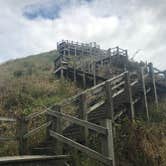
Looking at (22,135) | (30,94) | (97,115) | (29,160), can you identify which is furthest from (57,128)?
(30,94)

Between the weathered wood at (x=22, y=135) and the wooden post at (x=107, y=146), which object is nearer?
the wooden post at (x=107, y=146)

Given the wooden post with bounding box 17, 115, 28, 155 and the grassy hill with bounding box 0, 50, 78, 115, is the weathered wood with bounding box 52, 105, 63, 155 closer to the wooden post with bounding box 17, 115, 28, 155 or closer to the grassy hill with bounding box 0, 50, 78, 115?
the wooden post with bounding box 17, 115, 28, 155

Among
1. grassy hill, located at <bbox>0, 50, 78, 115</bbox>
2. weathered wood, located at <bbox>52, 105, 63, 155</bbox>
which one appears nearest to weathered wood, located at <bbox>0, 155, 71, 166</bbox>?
weathered wood, located at <bbox>52, 105, 63, 155</bbox>

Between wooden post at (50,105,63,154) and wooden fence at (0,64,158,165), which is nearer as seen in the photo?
wooden fence at (0,64,158,165)

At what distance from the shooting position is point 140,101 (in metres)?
16.2

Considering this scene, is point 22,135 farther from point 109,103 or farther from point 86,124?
point 109,103

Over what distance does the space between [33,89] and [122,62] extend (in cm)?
1026

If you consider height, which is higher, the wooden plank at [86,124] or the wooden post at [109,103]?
the wooden post at [109,103]

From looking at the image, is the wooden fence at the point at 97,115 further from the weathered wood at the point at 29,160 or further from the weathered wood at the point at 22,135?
the weathered wood at the point at 29,160

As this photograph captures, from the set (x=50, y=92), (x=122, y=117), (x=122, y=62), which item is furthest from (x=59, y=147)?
(x=122, y=62)

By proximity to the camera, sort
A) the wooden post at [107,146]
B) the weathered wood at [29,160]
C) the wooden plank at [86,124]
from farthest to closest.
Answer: the wooden plank at [86,124] → the wooden post at [107,146] → the weathered wood at [29,160]

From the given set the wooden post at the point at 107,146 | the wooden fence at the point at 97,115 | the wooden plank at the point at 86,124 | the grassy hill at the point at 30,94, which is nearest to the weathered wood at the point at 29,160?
the wooden fence at the point at 97,115

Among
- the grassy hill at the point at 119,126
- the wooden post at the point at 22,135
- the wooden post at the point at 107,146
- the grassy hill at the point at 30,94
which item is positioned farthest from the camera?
the grassy hill at the point at 30,94

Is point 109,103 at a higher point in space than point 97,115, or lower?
higher
